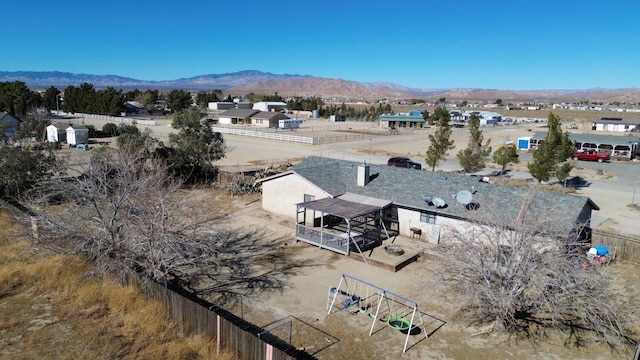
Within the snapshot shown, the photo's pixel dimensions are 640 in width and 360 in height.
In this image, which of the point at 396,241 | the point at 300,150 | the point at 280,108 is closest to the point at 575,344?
the point at 396,241

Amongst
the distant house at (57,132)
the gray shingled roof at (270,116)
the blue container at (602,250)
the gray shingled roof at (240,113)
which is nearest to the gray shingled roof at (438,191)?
the blue container at (602,250)

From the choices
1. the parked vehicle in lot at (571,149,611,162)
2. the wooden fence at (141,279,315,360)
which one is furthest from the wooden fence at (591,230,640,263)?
the parked vehicle in lot at (571,149,611,162)

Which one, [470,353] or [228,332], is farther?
[470,353]

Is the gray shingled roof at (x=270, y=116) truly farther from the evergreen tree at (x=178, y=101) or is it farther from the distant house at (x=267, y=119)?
the evergreen tree at (x=178, y=101)

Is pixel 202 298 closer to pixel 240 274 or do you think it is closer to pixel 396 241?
pixel 240 274

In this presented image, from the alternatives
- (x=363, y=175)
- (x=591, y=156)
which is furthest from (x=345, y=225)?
(x=591, y=156)

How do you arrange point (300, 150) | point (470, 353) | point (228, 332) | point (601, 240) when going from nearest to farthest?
point (228, 332) < point (470, 353) < point (601, 240) < point (300, 150)

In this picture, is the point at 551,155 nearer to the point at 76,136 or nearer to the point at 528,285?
the point at 528,285
